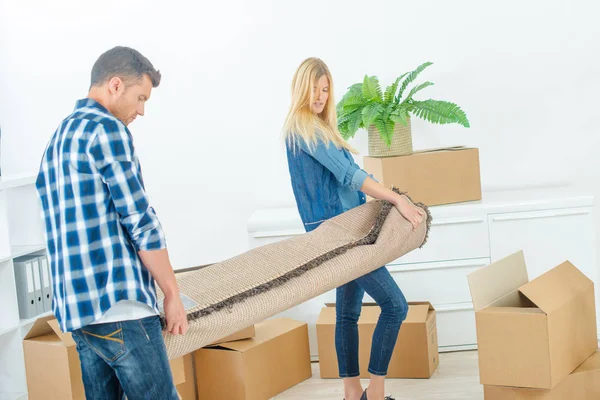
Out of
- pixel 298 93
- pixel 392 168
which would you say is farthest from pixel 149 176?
pixel 298 93

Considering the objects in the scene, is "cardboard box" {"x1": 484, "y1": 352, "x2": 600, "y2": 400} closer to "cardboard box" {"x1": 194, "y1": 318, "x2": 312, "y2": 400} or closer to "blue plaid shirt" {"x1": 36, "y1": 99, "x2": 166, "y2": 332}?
"cardboard box" {"x1": 194, "y1": 318, "x2": 312, "y2": 400}

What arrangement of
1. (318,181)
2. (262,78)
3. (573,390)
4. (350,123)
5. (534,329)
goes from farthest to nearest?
1. (262,78)
2. (350,123)
3. (318,181)
4. (573,390)
5. (534,329)

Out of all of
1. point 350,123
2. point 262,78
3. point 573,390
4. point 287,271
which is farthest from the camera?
point 262,78

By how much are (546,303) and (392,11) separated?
1.99 m

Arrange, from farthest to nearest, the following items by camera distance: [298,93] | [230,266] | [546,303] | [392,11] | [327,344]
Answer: [392,11] < [327,344] < [298,93] < [546,303] < [230,266]

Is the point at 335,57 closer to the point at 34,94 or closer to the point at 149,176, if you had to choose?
the point at 149,176

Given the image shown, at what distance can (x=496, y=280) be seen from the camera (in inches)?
101

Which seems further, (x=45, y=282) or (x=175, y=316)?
(x=45, y=282)

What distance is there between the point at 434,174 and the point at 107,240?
2179 millimetres

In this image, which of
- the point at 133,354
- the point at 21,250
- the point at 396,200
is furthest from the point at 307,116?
the point at 21,250

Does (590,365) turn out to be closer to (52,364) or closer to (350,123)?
(350,123)

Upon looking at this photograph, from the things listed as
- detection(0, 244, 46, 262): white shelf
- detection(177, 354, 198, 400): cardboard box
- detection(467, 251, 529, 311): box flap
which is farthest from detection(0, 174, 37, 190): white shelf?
detection(467, 251, 529, 311): box flap

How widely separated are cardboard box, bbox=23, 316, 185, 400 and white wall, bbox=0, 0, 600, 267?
1.33 metres

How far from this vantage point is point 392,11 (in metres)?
3.83
